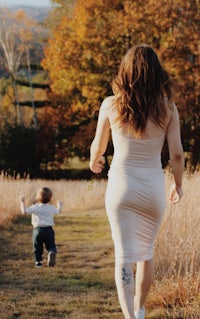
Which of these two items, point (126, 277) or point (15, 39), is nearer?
point (126, 277)

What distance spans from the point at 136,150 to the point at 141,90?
0.36 m

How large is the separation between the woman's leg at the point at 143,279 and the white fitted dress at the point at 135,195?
0.12 metres

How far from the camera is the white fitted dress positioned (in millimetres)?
3449

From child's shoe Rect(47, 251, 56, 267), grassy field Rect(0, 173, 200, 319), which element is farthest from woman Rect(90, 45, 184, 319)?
child's shoe Rect(47, 251, 56, 267)

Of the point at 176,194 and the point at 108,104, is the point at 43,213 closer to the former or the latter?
the point at 176,194

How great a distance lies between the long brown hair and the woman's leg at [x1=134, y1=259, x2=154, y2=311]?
2.98 ft

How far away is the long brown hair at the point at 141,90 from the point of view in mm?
3396

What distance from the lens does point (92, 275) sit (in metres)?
6.23

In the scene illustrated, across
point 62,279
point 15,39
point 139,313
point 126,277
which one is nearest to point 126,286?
point 126,277

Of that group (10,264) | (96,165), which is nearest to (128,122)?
(96,165)

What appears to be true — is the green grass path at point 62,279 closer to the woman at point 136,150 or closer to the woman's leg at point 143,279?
the woman's leg at point 143,279

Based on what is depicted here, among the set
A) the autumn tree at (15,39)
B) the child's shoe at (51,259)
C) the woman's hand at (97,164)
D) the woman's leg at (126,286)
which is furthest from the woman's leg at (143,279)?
the autumn tree at (15,39)

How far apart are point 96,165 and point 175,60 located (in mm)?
17465

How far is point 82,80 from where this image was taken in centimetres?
2472
